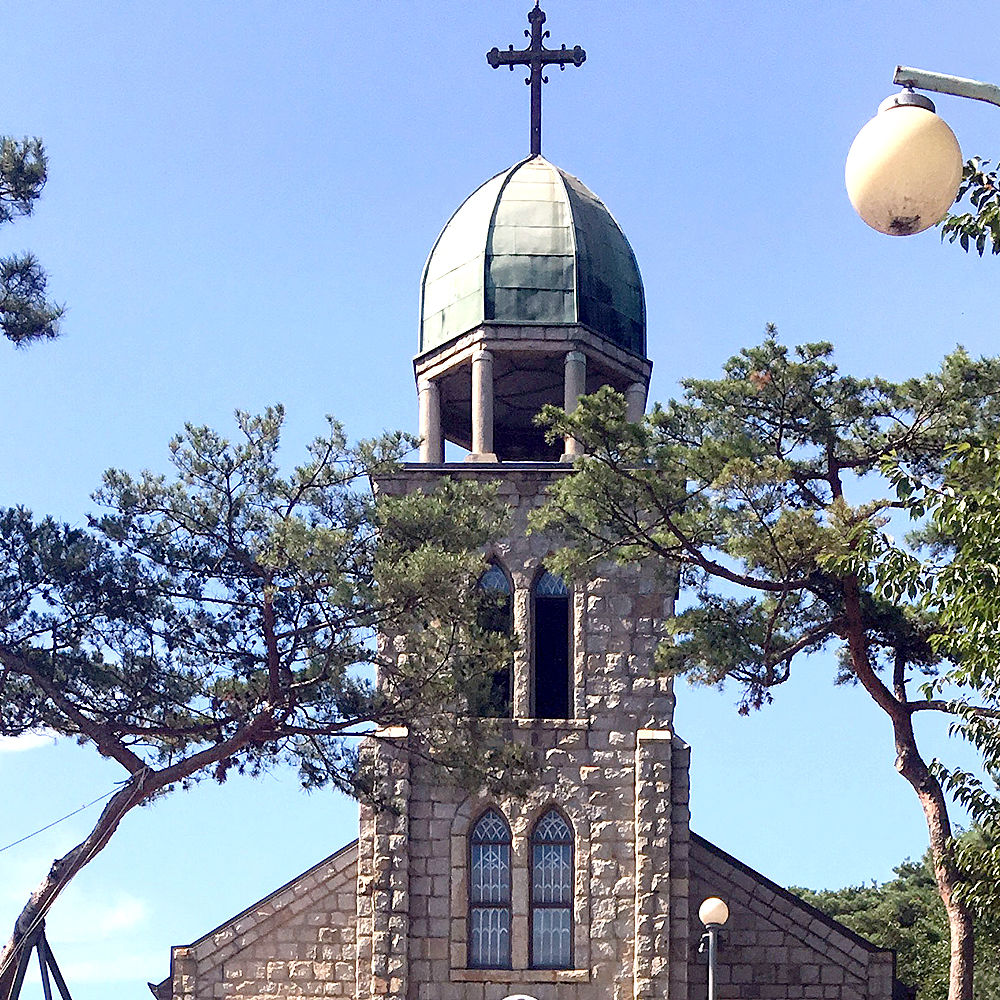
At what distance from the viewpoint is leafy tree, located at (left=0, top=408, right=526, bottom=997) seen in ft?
72.6

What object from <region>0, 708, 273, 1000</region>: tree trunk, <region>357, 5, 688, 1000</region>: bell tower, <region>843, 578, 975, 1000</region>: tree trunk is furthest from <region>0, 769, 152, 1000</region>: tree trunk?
<region>843, 578, 975, 1000</region>: tree trunk

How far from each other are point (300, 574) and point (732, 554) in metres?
5.52

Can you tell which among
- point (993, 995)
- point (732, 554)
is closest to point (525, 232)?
point (732, 554)

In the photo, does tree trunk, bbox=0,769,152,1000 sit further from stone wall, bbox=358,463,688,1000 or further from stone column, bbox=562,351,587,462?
stone column, bbox=562,351,587,462

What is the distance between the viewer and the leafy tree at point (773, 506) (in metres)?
24.9

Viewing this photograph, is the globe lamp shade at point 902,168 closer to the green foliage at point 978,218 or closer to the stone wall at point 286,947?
the green foliage at point 978,218

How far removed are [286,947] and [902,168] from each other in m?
21.4

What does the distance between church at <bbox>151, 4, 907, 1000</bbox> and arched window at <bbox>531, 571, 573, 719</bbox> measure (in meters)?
0.03

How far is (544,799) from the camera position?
28266mm

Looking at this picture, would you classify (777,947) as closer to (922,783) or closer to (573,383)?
(922,783)

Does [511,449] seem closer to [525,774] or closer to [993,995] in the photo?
[525,774]

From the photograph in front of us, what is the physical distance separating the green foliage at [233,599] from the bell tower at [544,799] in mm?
4335

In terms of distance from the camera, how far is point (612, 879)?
91.9 ft

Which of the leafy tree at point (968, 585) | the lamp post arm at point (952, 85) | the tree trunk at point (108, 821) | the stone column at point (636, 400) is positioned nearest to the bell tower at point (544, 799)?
the stone column at point (636, 400)
